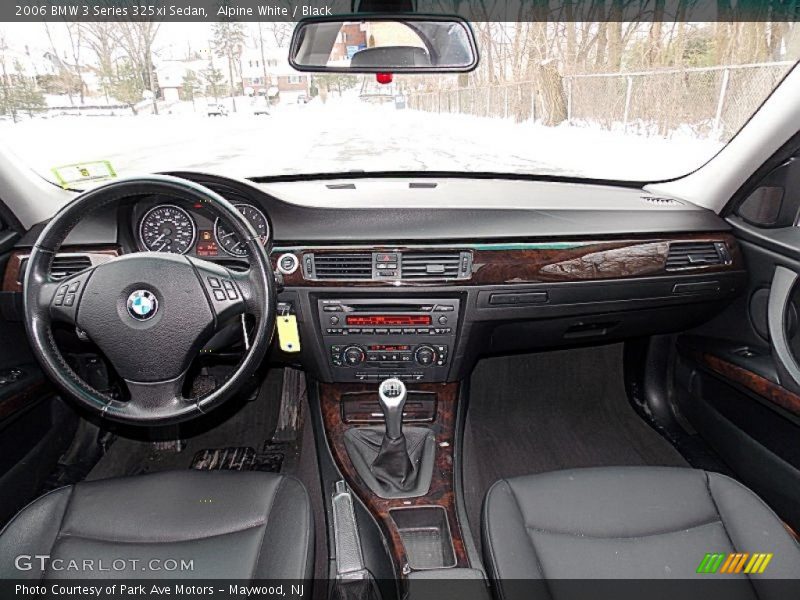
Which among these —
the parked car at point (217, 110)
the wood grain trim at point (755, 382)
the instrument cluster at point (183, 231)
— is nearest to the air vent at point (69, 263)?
the instrument cluster at point (183, 231)

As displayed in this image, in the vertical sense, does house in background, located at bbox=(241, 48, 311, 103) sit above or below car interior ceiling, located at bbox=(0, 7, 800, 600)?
above

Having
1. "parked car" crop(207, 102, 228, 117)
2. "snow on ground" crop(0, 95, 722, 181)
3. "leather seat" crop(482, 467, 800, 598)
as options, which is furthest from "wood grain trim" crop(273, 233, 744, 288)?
"parked car" crop(207, 102, 228, 117)

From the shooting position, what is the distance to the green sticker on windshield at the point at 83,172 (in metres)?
2.22

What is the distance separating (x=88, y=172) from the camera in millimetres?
2238

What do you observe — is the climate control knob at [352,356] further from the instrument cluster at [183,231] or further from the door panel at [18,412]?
the door panel at [18,412]

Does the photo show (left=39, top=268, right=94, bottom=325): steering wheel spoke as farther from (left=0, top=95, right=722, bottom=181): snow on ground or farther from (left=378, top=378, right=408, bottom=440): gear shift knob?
(left=378, top=378, right=408, bottom=440): gear shift knob

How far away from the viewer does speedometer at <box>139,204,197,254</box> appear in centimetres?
202

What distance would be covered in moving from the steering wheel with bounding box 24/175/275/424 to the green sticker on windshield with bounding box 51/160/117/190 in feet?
2.59

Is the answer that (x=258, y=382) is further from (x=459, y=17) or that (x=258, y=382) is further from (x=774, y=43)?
(x=774, y=43)

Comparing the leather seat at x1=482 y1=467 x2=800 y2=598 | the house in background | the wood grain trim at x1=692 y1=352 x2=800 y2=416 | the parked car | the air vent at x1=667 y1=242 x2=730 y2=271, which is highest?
the house in background

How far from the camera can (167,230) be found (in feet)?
6.70

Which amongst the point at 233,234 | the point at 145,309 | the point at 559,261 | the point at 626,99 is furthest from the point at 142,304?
the point at 626,99

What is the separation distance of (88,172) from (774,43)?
2982 millimetres

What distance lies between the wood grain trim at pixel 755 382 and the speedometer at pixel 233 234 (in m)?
1.79
